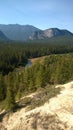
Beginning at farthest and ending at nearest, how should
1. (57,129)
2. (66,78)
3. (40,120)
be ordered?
1. (66,78)
2. (40,120)
3. (57,129)

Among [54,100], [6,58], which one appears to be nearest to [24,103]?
[54,100]

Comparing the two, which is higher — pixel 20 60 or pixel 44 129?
pixel 44 129

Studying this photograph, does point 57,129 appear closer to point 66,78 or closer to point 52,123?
point 52,123

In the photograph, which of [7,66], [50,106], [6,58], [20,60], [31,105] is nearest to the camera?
[50,106]

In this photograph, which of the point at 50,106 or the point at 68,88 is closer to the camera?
the point at 50,106

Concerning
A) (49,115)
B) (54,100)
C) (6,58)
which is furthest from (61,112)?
(6,58)

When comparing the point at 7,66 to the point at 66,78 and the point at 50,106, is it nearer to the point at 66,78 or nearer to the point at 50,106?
the point at 66,78
